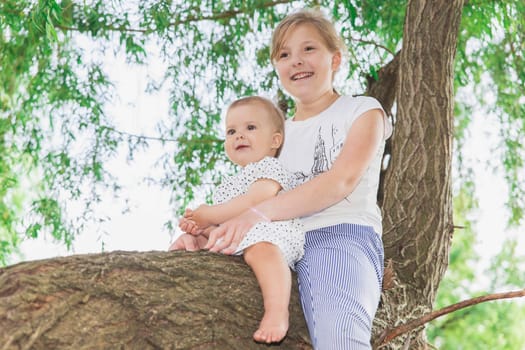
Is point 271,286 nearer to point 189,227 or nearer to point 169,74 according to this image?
point 189,227

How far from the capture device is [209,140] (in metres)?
4.69

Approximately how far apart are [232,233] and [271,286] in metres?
0.19

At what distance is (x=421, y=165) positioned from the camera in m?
3.19

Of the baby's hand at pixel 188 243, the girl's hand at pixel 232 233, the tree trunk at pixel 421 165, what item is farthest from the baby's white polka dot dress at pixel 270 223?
the tree trunk at pixel 421 165

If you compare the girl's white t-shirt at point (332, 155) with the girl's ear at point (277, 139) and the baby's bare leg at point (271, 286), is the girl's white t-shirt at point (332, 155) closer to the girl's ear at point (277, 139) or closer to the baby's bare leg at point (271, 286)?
the girl's ear at point (277, 139)

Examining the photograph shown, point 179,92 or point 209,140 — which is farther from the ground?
point 179,92

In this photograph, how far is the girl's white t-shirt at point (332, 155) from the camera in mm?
2309

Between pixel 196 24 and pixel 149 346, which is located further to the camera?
pixel 196 24

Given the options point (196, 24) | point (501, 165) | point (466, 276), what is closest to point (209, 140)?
point (196, 24)

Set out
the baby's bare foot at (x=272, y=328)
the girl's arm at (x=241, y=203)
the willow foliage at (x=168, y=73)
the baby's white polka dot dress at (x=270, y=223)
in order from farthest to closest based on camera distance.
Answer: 1. the willow foliage at (x=168, y=73)
2. the girl's arm at (x=241, y=203)
3. the baby's white polka dot dress at (x=270, y=223)
4. the baby's bare foot at (x=272, y=328)

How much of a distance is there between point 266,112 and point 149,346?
2.81 feet

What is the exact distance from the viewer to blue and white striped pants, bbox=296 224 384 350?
1968 mm

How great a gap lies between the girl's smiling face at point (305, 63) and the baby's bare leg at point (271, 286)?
0.65 meters

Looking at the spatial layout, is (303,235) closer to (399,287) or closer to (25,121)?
(399,287)
